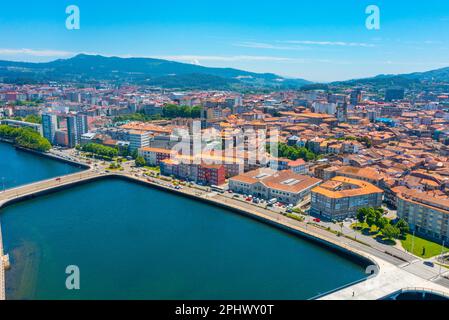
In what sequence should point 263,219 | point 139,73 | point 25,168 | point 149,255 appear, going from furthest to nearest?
point 139,73, point 25,168, point 263,219, point 149,255

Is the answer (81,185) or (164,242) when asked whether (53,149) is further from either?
(164,242)

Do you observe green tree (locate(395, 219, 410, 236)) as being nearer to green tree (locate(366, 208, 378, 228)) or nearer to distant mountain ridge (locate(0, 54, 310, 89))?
green tree (locate(366, 208, 378, 228))

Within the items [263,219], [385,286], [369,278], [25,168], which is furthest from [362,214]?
[25,168]

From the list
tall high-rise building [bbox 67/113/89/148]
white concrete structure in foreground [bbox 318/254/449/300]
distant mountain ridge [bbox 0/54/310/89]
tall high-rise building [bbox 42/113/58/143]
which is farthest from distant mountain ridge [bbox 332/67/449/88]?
white concrete structure in foreground [bbox 318/254/449/300]

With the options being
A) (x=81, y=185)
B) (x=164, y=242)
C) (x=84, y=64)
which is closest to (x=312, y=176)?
(x=164, y=242)

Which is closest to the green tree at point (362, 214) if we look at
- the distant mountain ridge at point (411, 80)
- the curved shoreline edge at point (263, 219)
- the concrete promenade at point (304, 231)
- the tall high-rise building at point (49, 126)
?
the concrete promenade at point (304, 231)

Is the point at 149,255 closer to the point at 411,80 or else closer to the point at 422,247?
the point at 422,247

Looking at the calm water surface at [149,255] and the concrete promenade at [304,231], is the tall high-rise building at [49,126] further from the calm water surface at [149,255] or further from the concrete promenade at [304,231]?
the calm water surface at [149,255]

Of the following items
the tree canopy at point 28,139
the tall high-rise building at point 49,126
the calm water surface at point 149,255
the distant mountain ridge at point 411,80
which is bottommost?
the calm water surface at point 149,255
